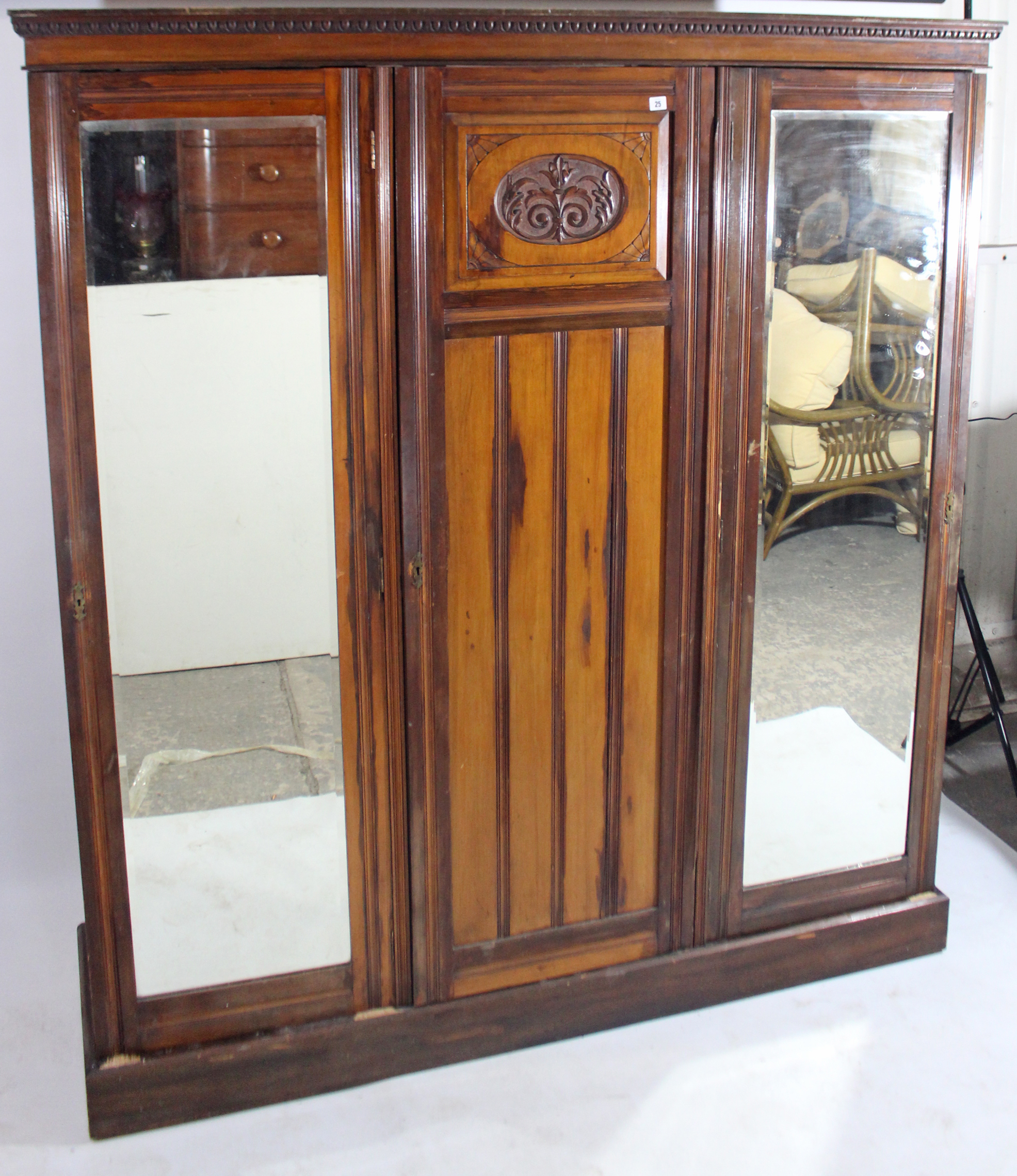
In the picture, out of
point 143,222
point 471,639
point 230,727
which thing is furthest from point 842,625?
point 143,222

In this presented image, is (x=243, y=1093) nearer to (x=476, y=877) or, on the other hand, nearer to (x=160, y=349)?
(x=476, y=877)

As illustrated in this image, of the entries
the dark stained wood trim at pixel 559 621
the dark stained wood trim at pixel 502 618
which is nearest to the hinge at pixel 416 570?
the dark stained wood trim at pixel 502 618

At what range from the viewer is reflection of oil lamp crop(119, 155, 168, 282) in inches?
75.7

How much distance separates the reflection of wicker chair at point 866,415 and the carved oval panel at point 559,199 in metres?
0.46

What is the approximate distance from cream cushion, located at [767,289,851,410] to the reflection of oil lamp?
1.08 meters

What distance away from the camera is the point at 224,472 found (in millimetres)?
2066

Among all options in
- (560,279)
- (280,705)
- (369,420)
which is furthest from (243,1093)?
(560,279)

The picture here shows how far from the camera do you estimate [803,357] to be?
230 centimetres

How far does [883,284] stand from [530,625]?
0.92 meters

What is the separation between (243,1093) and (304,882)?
1.36 feet

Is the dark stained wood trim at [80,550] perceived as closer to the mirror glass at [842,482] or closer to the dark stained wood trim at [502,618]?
the dark stained wood trim at [502,618]

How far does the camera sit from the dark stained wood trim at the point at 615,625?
221 cm

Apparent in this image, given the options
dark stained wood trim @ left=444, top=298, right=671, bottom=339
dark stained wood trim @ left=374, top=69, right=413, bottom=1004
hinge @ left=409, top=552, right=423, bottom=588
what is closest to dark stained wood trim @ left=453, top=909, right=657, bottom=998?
dark stained wood trim @ left=374, top=69, right=413, bottom=1004

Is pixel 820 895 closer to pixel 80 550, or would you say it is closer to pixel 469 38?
pixel 80 550
